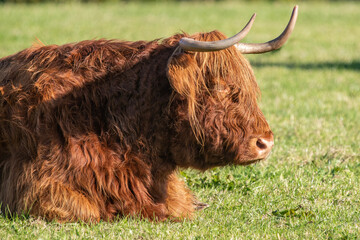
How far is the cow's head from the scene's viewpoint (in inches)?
140

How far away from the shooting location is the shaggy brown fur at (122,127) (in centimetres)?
358

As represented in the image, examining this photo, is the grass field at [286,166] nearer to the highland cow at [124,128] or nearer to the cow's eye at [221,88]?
the highland cow at [124,128]

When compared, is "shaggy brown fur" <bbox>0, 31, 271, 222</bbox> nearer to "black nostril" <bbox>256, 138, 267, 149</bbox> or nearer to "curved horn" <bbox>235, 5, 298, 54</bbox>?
"black nostril" <bbox>256, 138, 267, 149</bbox>

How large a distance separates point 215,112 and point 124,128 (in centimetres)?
61

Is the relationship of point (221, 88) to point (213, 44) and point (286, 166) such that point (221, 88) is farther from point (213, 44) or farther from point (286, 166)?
point (286, 166)

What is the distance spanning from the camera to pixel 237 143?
3594 mm

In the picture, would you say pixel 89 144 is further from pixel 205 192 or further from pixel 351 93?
pixel 351 93

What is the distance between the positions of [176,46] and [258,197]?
141 centimetres

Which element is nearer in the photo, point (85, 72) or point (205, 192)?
point (85, 72)

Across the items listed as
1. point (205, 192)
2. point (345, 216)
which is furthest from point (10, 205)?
point (345, 216)

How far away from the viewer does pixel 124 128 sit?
3684 mm

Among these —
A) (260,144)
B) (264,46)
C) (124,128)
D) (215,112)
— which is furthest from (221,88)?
(124,128)

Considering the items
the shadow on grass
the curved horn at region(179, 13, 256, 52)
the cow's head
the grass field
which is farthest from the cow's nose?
the shadow on grass

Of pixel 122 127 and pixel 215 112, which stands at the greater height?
pixel 215 112
